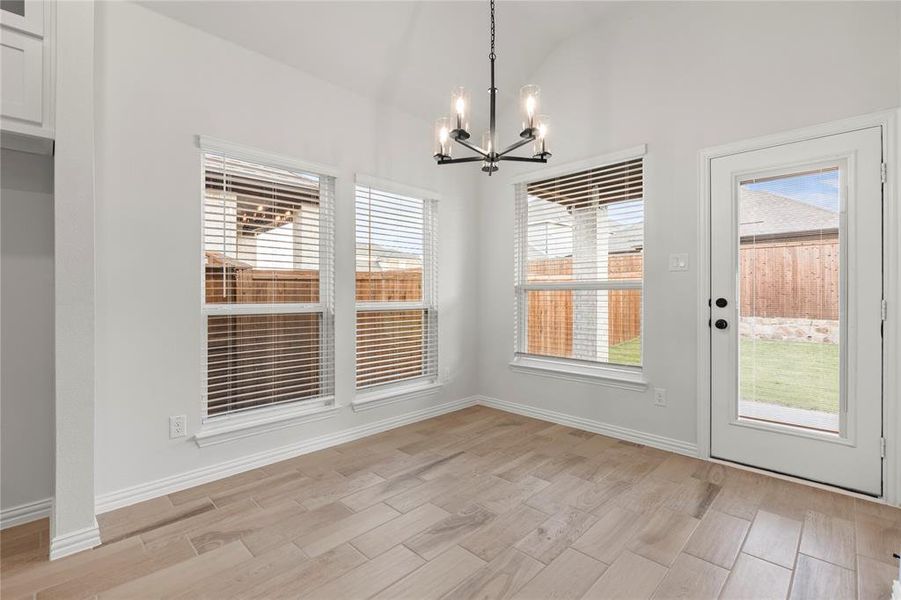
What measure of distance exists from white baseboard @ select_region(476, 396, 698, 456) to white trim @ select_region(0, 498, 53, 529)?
3304 millimetres

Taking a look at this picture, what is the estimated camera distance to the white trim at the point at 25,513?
2.17m

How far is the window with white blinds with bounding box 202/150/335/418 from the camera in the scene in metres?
2.78

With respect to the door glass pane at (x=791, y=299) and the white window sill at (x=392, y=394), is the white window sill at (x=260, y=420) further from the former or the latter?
the door glass pane at (x=791, y=299)

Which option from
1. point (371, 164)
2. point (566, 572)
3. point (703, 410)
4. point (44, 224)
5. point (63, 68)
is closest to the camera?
point (566, 572)

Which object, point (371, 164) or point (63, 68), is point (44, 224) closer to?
point (63, 68)

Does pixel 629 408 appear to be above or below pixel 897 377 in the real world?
below

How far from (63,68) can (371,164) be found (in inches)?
76.7

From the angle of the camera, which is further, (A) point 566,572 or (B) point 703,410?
(B) point 703,410

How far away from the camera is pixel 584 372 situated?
12.2ft

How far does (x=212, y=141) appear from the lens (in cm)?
267

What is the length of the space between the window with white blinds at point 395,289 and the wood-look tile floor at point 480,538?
99cm

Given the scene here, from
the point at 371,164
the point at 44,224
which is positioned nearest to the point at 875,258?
the point at 371,164

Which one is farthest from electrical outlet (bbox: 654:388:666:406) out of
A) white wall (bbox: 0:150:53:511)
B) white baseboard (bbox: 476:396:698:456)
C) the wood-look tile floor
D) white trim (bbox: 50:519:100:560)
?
white wall (bbox: 0:150:53:511)

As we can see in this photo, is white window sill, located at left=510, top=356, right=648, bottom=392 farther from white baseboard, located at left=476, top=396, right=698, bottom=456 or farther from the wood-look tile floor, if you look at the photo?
the wood-look tile floor
